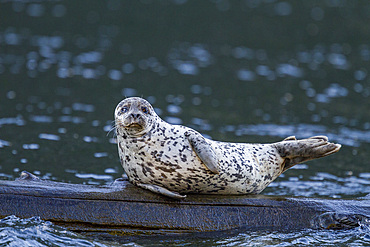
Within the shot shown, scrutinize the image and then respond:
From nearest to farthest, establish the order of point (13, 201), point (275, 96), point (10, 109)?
point (13, 201)
point (10, 109)
point (275, 96)

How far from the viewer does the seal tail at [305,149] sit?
298 inches

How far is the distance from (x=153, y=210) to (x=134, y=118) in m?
1.02

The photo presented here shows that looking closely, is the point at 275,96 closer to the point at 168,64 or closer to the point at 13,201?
the point at 168,64

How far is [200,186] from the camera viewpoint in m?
7.00

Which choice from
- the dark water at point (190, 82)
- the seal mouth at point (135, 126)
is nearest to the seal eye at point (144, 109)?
the seal mouth at point (135, 126)

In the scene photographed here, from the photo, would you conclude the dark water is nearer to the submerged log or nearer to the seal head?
the submerged log

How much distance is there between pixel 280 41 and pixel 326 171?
10922 mm

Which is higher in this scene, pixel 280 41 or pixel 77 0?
pixel 77 0

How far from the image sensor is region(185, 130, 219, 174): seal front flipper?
6.75 meters

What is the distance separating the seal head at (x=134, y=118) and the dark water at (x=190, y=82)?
4.11 feet

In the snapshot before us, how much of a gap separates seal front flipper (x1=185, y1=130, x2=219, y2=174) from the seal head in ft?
1.65

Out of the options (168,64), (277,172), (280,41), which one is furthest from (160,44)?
(277,172)

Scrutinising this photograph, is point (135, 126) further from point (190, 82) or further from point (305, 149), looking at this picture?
point (190, 82)

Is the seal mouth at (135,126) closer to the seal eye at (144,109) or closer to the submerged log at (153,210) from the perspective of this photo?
the seal eye at (144,109)
